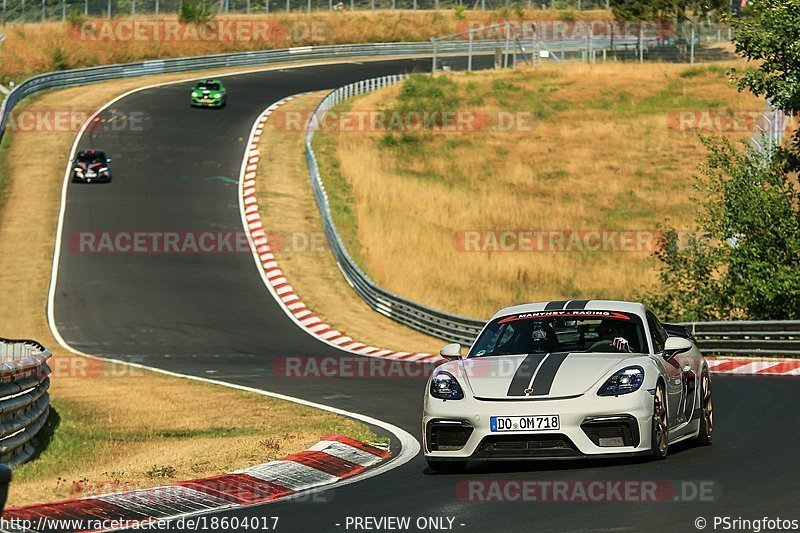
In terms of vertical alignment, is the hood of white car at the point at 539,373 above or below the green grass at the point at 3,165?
above

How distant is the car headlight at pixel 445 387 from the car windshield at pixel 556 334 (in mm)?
730

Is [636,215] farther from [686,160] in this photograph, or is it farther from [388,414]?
[388,414]

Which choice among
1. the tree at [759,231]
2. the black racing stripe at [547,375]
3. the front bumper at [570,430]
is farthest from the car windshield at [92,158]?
the front bumper at [570,430]

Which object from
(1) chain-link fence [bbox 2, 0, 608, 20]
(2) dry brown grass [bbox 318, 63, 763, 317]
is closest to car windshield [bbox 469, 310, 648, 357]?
(2) dry brown grass [bbox 318, 63, 763, 317]

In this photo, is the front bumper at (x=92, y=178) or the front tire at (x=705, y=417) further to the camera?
the front bumper at (x=92, y=178)

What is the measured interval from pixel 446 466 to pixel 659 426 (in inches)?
69.7

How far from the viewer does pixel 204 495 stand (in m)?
9.80

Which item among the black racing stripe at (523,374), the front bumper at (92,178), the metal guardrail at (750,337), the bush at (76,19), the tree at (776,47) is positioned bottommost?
the front bumper at (92,178)

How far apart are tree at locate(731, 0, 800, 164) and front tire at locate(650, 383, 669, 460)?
16.2 m

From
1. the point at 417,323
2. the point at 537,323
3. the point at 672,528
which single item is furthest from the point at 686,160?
the point at 672,528

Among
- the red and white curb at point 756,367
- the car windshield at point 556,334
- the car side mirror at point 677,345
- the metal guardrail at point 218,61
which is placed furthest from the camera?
the metal guardrail at point 218,61

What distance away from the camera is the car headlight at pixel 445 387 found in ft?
34.5

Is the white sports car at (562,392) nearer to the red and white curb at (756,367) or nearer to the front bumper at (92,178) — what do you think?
the red and white curb at (756,367)

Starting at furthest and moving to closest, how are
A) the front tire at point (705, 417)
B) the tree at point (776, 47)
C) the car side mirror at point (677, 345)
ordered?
the tree at point (776, 47), the front tire at point (705, 417), the car side mirror at point (677, 345)
